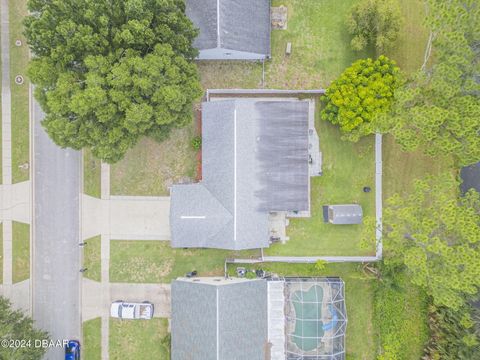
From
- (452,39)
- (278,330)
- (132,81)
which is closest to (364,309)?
(278,330)

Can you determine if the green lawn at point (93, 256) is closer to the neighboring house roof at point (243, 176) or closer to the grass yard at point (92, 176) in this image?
the grass yard at point (92, 176)

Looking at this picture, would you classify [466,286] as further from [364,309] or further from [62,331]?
[62,331]

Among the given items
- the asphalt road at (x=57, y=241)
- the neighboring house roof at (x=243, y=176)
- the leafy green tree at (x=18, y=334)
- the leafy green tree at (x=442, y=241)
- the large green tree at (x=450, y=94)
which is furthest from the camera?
the asphalt road at (x=57, y=241)

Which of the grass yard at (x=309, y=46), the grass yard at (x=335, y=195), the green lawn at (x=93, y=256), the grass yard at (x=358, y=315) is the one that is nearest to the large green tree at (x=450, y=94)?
the grass yard at (x=335, y=195)

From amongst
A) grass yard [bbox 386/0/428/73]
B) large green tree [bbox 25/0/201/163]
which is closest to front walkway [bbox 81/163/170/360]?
large green tree [bbox 25/0/201/163]

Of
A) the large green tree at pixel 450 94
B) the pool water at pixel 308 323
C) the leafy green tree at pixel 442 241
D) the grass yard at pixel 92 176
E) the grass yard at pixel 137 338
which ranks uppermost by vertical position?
the large green tree at pixel 450 94

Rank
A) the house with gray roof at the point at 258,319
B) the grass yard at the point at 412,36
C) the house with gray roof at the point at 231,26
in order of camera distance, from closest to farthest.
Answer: the house with gray roof at the point at 258,319
the house with gray roof at the point at 231,26
the grass yard at the point at 412,36

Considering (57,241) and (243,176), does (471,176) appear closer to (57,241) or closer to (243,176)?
(243,176)

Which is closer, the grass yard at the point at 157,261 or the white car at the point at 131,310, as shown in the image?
the white car at the point at 131,310
